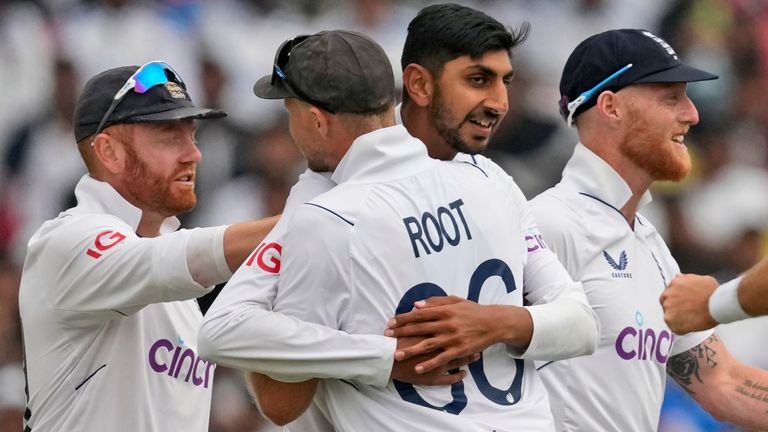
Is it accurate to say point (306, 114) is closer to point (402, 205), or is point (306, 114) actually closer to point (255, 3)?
point (402, 205)

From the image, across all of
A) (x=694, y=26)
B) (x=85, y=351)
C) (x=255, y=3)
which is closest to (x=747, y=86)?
(x=694, y=26)

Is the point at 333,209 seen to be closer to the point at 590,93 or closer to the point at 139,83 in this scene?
the point at 139,83

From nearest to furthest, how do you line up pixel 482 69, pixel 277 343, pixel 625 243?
pixel 277 343, pixel 482 69, pixel 625 243

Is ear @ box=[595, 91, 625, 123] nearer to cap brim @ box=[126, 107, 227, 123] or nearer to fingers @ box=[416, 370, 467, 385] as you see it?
cap brim @ box=[126, 107, 227, 123]

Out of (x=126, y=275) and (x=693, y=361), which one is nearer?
(x=126, y=275)

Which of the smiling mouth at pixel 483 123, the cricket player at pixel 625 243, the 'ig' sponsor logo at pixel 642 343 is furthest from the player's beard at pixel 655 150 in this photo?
the smiling mouth at pixel 483 123

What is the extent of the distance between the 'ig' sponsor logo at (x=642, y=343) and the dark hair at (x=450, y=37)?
1.15 metres

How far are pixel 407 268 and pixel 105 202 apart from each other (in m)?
1.50

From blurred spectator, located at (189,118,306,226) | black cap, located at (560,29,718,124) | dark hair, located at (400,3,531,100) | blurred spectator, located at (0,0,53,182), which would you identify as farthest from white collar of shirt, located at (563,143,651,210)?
blurred spectator, located at (0,0,53,182)

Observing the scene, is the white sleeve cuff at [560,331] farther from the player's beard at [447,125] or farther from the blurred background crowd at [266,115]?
the blurred background crowd at [266,115]

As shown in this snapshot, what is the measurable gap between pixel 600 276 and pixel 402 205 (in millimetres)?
1412

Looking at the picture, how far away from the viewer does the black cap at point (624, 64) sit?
5.44m

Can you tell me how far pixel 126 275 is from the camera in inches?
181

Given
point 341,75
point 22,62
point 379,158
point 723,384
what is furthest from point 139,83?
point 22,62
